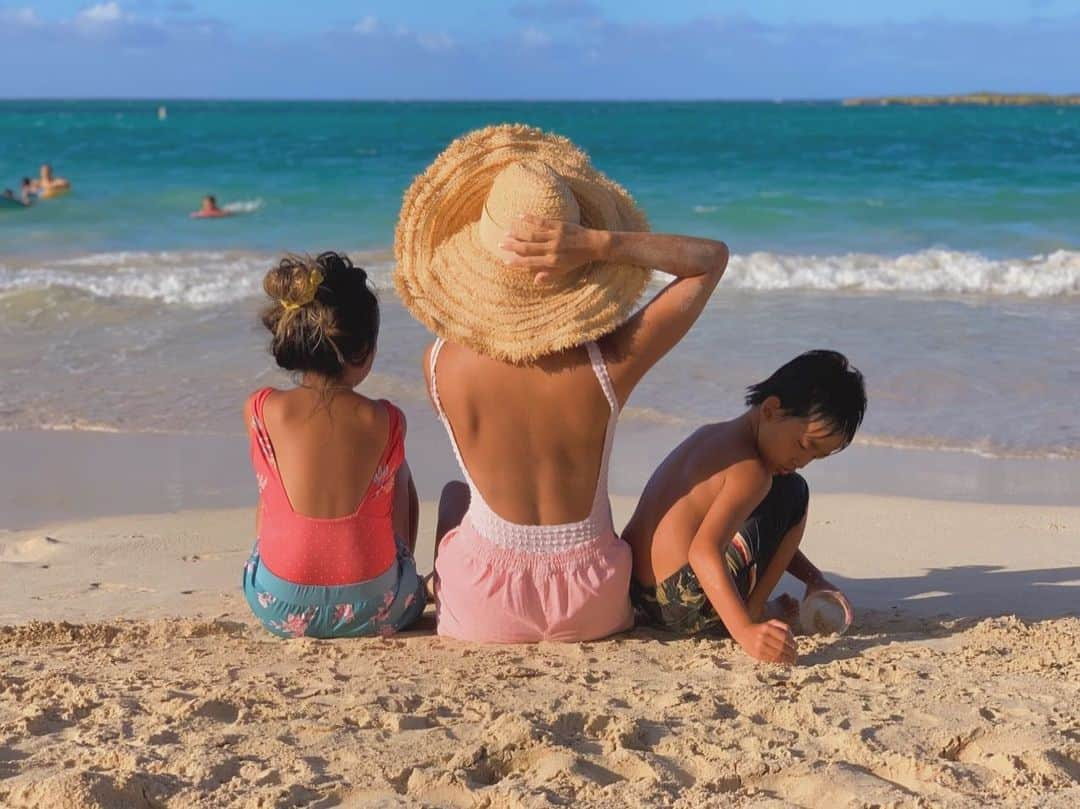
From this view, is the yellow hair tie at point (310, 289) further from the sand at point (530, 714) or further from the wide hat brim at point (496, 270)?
the sand at point (530, 714)

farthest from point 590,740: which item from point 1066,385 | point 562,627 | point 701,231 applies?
point 701,231

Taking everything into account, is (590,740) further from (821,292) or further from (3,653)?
(821,292)

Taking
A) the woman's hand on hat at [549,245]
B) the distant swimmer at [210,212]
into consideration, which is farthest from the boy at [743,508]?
the distant swimmer at [210,212]

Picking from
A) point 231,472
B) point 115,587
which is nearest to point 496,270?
point 115,587

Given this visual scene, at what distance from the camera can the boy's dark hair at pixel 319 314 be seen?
125 inches

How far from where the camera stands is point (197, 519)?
4.85 metres

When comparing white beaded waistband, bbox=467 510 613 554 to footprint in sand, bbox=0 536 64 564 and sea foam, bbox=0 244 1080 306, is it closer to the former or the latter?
footprint in sand, bbox=0 536 64 564

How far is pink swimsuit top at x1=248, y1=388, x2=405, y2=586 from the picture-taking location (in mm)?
3303

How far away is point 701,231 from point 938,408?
9.96 m

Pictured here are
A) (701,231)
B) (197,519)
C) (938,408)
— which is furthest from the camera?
(701,231)

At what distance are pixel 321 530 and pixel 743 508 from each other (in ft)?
3.54

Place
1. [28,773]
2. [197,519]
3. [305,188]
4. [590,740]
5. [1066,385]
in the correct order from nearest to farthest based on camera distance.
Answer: [28,773], [590,740], [197,519], [1066,385], [305,188]

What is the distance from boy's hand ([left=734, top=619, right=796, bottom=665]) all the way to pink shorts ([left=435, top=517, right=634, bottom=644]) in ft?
1.24

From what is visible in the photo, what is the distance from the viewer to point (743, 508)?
10.7 ft
